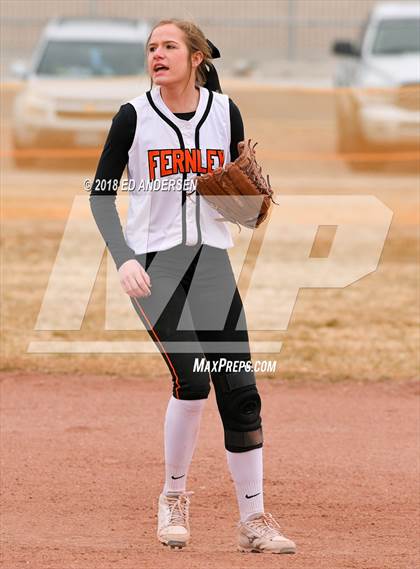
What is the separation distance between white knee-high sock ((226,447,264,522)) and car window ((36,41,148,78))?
14942 millimetres

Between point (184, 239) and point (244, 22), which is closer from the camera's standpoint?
point (184, 239)

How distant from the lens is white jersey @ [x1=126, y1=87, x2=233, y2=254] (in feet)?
16.5

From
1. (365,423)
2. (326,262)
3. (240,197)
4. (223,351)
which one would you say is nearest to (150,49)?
(240,197)

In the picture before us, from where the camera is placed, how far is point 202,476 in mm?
6516

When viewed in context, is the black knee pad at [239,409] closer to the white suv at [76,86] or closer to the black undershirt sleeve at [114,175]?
the black undershirt sleeve at [114,175]

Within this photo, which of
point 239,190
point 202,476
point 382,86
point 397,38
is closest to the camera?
point 239,190

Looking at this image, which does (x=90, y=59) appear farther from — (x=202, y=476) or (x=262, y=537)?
(x=262, y=537)

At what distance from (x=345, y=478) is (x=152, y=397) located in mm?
2071

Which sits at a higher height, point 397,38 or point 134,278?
point 134,278

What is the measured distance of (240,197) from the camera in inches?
197

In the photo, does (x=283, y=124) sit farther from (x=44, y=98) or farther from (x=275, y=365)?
(x=275, y=365)

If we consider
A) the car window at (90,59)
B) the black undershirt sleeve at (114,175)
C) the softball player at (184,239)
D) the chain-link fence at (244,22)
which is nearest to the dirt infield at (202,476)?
the softball player at (184,239)

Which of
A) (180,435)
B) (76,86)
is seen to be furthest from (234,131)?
(76,86)

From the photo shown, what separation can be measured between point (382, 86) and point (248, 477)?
14.3 m
